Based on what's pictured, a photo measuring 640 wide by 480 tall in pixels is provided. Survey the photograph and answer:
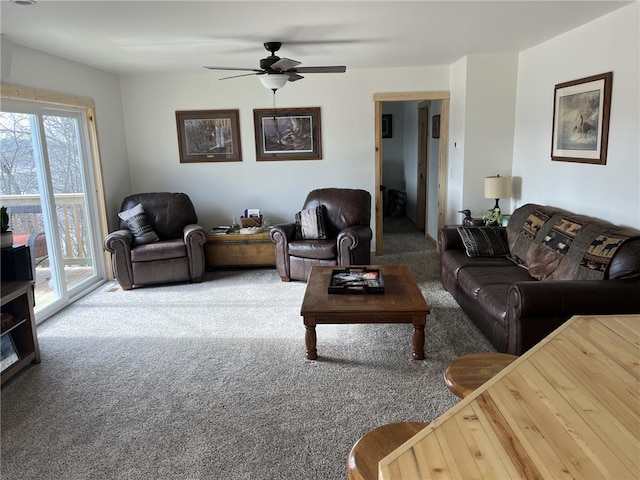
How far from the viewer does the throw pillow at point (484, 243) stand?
431 cm

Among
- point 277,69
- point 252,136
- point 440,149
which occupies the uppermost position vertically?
point 277,69

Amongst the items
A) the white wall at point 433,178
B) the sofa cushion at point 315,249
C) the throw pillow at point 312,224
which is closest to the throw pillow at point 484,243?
the sofa cushion at point 315,249

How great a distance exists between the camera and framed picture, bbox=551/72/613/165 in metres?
3.63

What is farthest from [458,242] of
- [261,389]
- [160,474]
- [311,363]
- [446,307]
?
[160,474]

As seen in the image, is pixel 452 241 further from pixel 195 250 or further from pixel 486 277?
pixel 195 250

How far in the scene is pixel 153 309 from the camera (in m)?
4.46

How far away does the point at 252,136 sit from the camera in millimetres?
6039

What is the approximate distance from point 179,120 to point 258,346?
12.0ft

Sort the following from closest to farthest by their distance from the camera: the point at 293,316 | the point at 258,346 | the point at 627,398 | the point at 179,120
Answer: the point at 627,398 < the point at 258,346 < the point at 293,316 < the point at 179,120

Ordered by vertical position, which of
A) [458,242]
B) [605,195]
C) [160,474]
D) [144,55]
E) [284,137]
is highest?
[144,55]

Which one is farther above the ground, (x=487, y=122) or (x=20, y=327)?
(x=487, y=122)

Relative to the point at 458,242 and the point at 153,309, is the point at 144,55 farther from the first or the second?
the point at 458,242

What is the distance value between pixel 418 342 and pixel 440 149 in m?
3.68

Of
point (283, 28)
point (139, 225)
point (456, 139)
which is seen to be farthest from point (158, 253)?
point (456, 139)
